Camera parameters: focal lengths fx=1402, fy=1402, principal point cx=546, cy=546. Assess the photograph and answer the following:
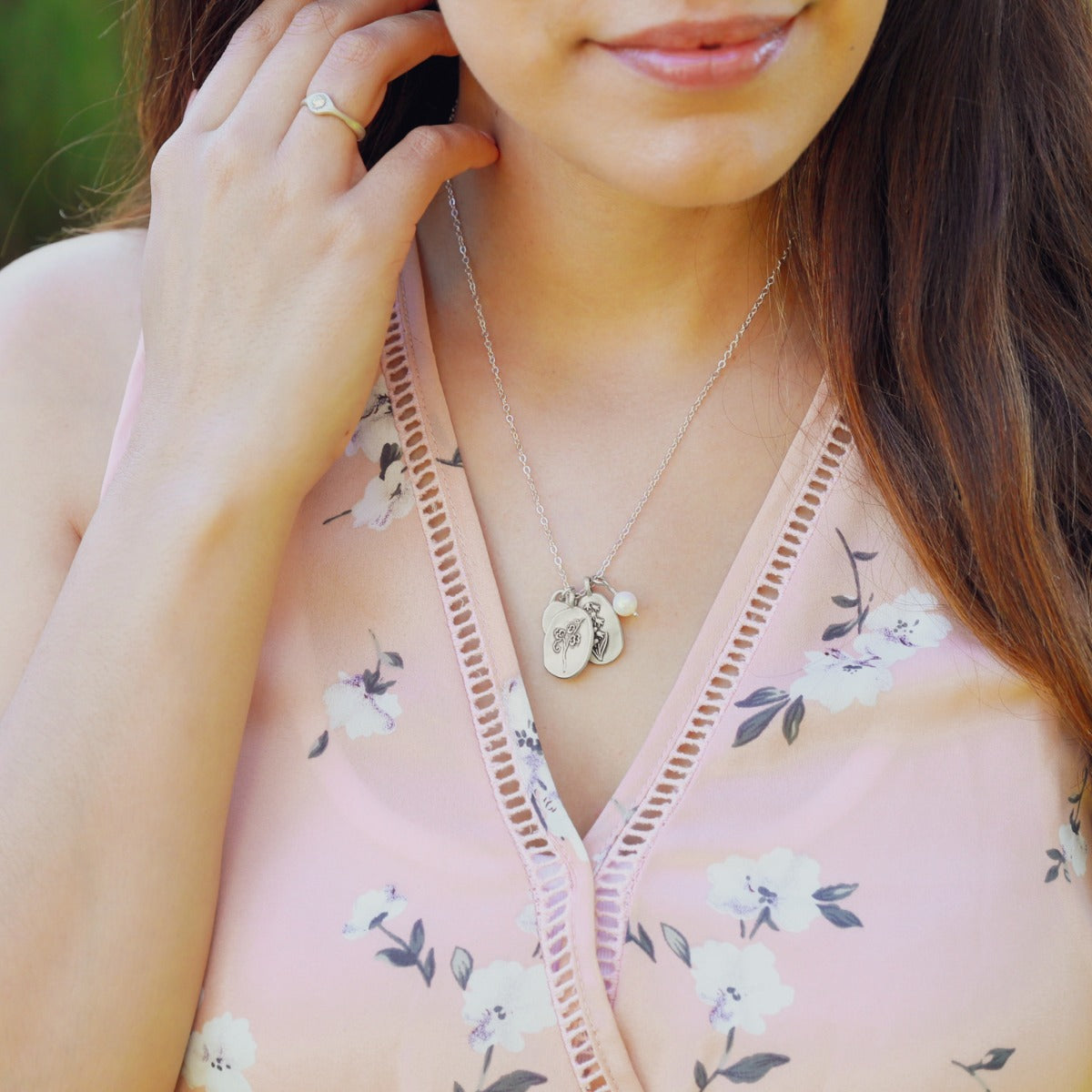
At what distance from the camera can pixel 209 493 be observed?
4.33 feet

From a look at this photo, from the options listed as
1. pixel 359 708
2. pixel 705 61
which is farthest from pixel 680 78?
pixel 359 708

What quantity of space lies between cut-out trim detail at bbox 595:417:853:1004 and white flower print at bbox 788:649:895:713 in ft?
0.20

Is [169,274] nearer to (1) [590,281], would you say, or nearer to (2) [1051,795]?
(1) [590,281]

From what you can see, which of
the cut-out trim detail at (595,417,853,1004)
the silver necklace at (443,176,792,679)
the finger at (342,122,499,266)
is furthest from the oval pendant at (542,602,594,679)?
the finger at (342,122,499,266)

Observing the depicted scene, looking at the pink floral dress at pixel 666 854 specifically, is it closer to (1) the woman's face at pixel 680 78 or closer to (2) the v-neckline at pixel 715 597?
(2) the v-neckline at pixel 715 597

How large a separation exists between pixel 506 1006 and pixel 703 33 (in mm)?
874

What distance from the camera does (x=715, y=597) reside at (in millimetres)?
1468

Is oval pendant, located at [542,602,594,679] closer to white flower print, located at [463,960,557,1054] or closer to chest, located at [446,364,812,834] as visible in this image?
chest, located at [446,364,812,834]

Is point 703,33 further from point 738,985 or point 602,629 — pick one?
point 738,985

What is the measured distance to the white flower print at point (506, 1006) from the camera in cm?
125

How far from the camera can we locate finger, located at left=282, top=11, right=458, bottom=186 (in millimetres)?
1411

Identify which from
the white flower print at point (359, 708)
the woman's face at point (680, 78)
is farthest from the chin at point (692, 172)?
the white flower print at point (359, 708)

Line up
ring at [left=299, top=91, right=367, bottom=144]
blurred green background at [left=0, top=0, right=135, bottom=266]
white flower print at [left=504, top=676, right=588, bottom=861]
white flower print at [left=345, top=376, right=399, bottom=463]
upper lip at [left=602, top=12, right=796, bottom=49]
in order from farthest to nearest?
blurred green background at [left=0, top=0, right=135, bottom=266] → white flower print at [left=345, top=376, right=399, bottom=463] → ring at [left=299, top=91, right=367, bottom=144] → white flower print at [left=504, top=676, right=588, bottom=861] → upper lip at [left=602, top=12, right=796, bottom=49]

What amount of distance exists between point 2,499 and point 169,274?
285 millimetres
